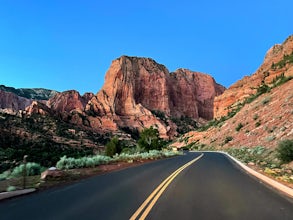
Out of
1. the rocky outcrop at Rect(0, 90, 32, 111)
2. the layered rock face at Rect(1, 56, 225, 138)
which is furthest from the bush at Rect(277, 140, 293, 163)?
the rocky outcrop at Rect(0, 90, 32, 111)

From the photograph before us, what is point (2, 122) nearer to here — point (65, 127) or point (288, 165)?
point (65, 127)

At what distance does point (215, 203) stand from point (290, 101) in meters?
33.1

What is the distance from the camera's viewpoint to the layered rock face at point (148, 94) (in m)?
134

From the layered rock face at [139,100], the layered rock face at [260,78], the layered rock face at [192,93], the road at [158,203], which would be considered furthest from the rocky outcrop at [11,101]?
the road at [158,203]

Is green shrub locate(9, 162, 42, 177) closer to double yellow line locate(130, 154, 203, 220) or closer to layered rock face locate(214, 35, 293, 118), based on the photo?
double yellow line locate(130, 154, 203, 220)

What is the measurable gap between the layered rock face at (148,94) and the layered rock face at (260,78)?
33414 millimetres

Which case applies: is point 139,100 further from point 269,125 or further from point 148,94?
point 269,125

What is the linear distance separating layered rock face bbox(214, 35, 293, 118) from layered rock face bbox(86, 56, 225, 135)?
110 feet

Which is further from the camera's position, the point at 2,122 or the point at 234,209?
the point at 2,122

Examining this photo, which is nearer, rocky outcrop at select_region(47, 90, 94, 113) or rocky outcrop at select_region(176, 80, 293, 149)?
rocky outcrop at select_region(176, 80, 293, 149)

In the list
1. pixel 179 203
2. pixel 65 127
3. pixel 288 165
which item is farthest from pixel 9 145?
pixel 179 203

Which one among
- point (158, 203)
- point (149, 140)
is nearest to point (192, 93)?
point (149, 140)

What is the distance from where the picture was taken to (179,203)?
333 inches

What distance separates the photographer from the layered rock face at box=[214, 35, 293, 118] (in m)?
76.4
